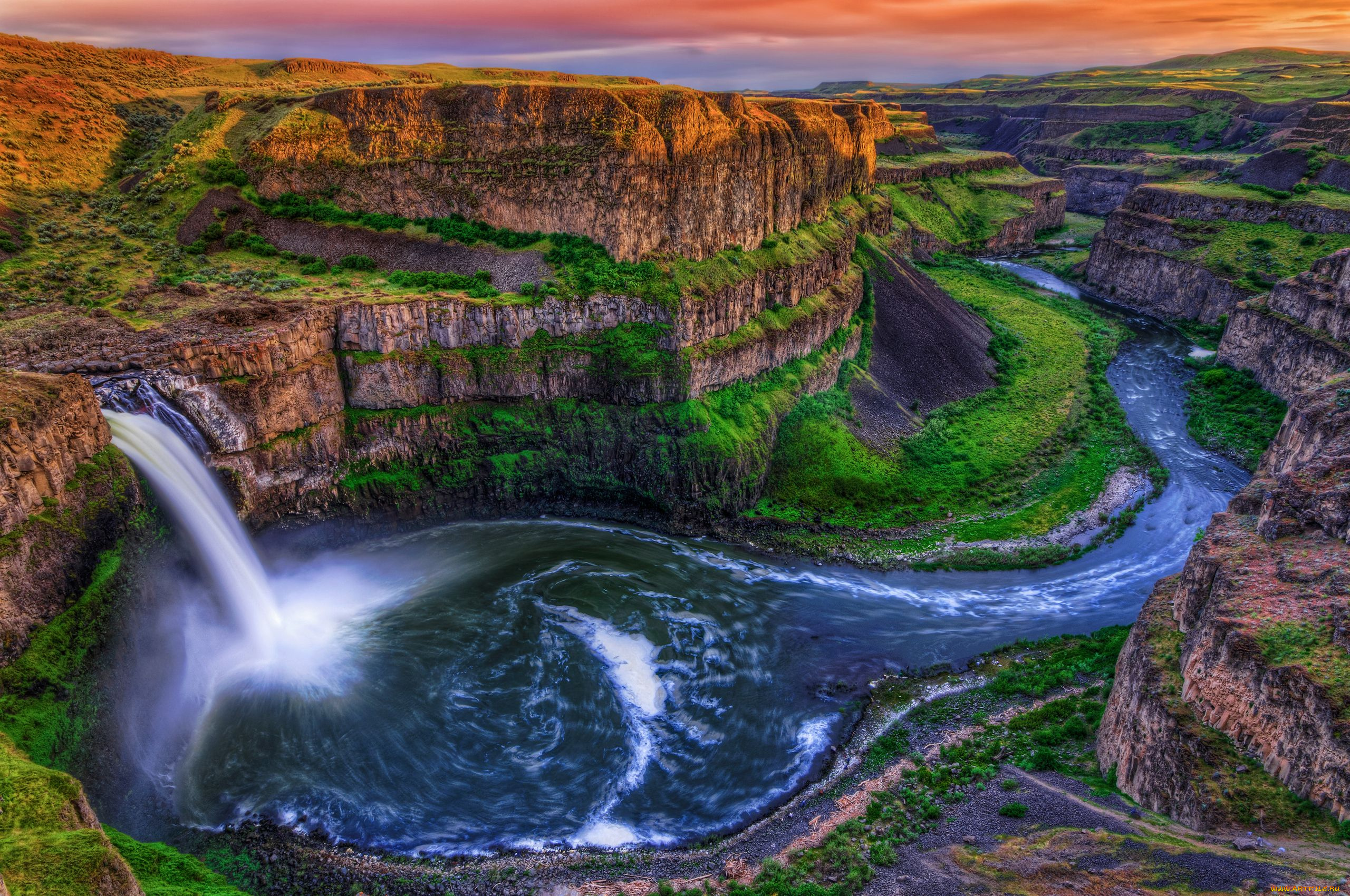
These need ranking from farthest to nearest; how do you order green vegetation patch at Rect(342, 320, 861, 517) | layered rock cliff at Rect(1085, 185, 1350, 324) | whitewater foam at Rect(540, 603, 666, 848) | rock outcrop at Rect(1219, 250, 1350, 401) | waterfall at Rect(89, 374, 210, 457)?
layered rock cliff at Rect(1085, 185, 1350, 324), rock outcrop at Rect(1219, 250, 1350, 401), green vegetation patch at Rect(342, 320, 861, 517), waterfall at Rect(89, 374, 210, 457), whitewater foam at Rect(540, 603, 666, 848)

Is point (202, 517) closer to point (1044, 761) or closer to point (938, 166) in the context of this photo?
point (1044, 761)

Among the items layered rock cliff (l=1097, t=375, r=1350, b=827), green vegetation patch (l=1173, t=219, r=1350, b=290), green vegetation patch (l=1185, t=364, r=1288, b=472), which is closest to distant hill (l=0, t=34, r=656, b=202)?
layered rock cliff (l=1097, t=375, r=1350, b=827)

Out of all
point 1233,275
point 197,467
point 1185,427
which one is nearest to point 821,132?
point 1185,427

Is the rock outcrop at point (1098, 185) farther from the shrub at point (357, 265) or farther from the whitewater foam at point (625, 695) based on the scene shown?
the whitewater foam at point (625, 695)

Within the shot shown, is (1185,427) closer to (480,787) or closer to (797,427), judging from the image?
(797,427)

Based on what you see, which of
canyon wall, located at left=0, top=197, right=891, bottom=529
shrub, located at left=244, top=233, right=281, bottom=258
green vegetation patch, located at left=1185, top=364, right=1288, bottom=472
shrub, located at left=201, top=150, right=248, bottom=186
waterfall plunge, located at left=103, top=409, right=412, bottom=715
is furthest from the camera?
green vegetation patch, located at left=1185, top=364, right=1288, bottom=472

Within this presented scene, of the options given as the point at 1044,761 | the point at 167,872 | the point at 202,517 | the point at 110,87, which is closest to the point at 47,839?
the point at 167,872

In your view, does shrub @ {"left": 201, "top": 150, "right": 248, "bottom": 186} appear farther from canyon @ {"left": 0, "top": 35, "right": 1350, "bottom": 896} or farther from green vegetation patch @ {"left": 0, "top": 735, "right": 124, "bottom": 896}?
green vegetation patch @ {"left": 0, "top": 735, "right": 124, "bottom": 896}
